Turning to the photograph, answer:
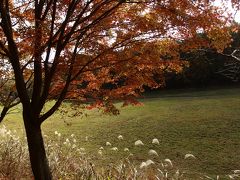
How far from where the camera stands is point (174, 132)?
15.2 metres

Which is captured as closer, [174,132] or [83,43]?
[83,43]

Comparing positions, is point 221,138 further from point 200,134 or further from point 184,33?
point 184,33

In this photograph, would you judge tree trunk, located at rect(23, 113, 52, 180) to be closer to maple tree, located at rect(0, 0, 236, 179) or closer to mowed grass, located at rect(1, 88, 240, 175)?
maple tree, located at rect(0, 0, 236, 179)

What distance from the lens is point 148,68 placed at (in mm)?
5863

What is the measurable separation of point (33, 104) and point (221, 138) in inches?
378

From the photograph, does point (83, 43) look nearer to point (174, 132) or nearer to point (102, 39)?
point (102, 39)

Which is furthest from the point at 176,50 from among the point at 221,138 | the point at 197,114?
the point at 197,114

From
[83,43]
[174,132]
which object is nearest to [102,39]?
[83,43]

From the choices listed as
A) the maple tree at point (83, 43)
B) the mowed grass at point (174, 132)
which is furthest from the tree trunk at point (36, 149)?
the mowed grass at point (174, 132)

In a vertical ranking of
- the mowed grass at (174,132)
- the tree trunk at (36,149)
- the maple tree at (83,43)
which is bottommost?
the mowed grass at (174,132)

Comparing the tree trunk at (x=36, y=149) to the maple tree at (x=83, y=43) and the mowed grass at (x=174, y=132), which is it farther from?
the mowed grass at (x=174, y=132)

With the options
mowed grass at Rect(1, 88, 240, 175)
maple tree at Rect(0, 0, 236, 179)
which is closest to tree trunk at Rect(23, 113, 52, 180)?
maple tree at Rect(0, 0, 236, 179)

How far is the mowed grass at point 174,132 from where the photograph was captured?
1092 cm

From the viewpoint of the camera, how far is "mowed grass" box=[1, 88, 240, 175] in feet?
35.8
